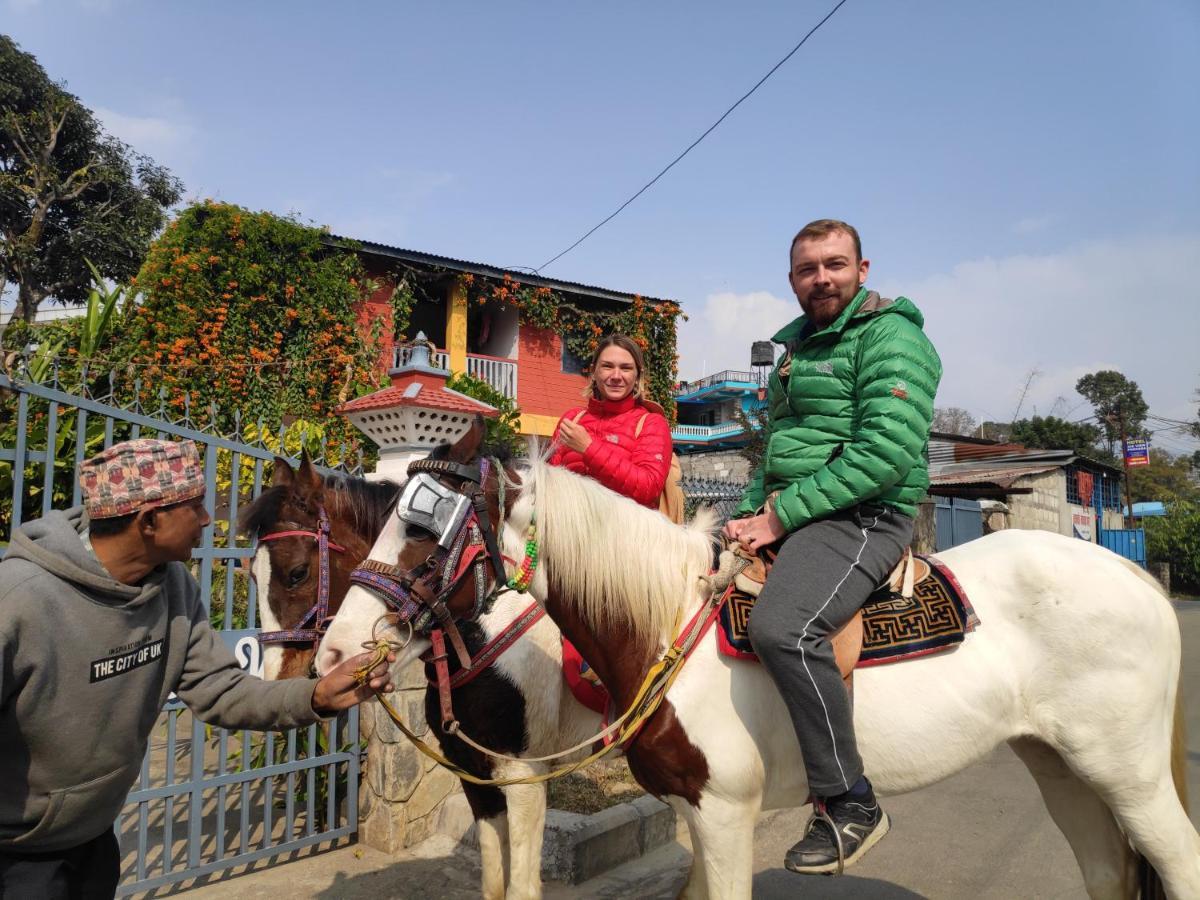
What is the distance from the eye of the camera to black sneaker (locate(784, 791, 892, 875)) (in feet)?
7.30

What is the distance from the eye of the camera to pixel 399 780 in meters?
4.24

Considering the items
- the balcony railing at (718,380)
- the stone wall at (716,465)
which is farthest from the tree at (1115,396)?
the stone wall at (716,465)

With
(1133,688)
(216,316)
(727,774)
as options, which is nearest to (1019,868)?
(1133,688)

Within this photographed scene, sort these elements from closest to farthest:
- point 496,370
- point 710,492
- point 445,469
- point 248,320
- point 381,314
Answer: point 445,469 < point 248,320 < point 710,492 < point 381,314 < point 496,370

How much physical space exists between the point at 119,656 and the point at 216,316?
429 inches

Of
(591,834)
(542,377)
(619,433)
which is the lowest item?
(591,834)

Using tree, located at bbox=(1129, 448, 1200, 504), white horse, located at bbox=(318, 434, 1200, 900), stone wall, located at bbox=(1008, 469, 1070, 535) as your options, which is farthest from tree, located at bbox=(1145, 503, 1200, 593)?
white horse, located at bbox=(318, 434, 1200, 900)

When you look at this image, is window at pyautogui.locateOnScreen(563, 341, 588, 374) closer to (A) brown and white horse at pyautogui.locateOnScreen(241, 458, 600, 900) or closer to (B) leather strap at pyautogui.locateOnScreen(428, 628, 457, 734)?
(A) brown and white horse at pyautogui.locateOnScreen(241, 458, 600, 900)

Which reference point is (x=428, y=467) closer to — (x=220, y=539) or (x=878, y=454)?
(x=878, y=454)

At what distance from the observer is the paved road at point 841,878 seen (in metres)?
3.79

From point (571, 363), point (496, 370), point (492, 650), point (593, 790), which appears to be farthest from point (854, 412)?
point (571, 363)

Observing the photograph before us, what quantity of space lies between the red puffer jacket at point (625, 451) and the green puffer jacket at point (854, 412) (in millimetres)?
613

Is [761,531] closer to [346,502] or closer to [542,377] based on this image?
[346,502]

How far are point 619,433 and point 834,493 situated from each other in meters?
1.27
